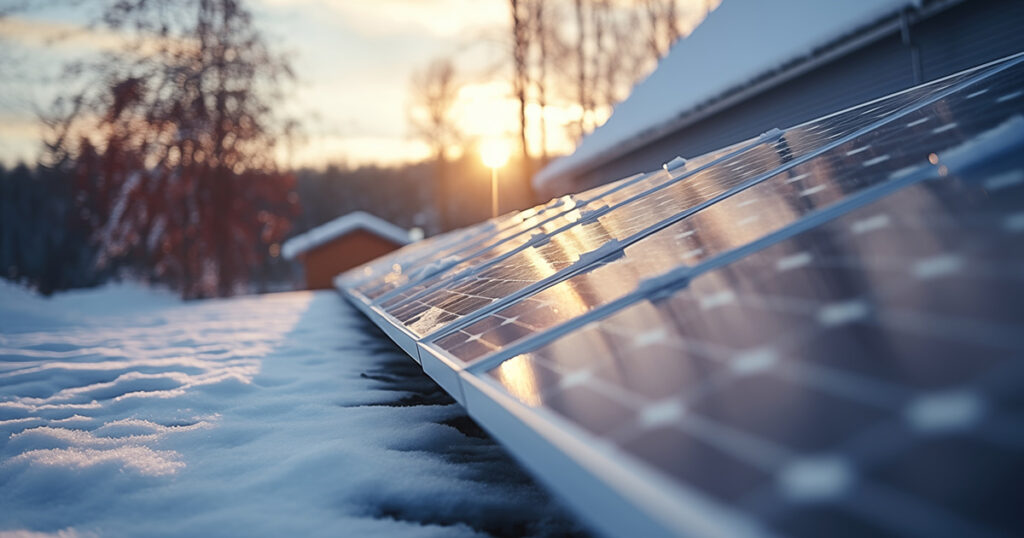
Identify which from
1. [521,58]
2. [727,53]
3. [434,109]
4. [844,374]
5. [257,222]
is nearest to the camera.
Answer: [844,374]

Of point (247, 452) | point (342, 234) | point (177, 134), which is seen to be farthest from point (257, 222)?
point (247, 452)

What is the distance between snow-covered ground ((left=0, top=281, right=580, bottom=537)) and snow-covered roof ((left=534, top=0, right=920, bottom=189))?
226 inches

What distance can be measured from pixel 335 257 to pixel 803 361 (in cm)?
2303

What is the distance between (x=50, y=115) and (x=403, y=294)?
1673 centimetres

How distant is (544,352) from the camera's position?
1.84 metres

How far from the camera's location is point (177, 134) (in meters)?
16.8

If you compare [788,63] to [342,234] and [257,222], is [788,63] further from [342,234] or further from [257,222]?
[342,234]

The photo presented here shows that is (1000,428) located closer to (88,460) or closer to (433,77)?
(88,460)

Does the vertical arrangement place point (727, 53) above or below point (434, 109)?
below

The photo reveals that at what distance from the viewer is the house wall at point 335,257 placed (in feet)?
75.2

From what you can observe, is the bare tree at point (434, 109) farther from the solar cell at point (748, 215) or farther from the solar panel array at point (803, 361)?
the solar panel array at point (803, 361)

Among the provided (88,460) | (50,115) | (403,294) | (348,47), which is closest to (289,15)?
(348,47)

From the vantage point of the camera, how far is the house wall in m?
22.9

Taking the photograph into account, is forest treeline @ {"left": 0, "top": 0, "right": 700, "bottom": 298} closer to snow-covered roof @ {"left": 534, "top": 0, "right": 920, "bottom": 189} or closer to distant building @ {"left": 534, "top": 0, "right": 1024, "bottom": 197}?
snow-covered roof @ {"left": 534, "top": 0, "right": 920, "bottom": 189}
